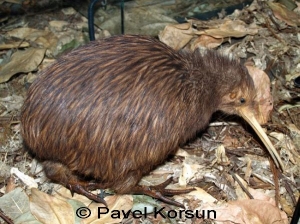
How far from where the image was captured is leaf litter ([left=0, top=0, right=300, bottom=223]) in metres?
2.92

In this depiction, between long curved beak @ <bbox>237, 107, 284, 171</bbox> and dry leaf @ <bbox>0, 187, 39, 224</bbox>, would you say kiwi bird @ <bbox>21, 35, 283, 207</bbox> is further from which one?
long curved beak @ <bbox>237, 107, 284, 171</bbox>

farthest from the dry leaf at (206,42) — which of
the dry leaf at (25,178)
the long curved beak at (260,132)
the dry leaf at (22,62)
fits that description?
the dry leaf at (25,178)

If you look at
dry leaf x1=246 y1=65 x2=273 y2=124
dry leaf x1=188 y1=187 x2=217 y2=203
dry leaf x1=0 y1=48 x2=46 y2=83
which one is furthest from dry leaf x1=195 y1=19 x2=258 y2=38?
dry leaf x1=188 y1=187 x2=217 y2=203

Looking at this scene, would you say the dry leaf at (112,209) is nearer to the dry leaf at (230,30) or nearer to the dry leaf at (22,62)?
the dry leaf at (22,62)

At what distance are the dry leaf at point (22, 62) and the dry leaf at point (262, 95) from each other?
150cm

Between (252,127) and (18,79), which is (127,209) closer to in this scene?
(252,127)

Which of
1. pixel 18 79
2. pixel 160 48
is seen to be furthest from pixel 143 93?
pixel 18 79

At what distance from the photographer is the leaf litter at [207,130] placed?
115 inches

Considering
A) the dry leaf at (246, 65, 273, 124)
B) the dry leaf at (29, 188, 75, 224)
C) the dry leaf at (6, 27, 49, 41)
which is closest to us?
the dry leaf at (29, 188, 75, 224)

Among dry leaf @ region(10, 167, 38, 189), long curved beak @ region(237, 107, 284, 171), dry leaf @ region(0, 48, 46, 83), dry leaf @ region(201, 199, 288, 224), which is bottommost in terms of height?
dry leaf @ region(201, 199, 288, 224)

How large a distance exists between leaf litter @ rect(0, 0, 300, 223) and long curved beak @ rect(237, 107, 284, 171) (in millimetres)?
84

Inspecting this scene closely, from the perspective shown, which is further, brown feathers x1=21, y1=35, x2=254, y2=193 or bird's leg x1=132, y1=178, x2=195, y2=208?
bird's leg x1=132, y1=178, x2=195, y2=208

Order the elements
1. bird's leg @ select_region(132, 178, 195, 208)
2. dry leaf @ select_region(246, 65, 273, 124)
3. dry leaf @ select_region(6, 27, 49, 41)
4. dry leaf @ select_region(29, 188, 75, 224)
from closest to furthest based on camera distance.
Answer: dry leaf @ select_region(29, 188, 75, 224) → bird's leg @ select_region(132, 178, 195, 208) → dry leaf @ select_region(246, 65, 273, 124) → dry leaf @ select_region(6, 27, 49, 41)

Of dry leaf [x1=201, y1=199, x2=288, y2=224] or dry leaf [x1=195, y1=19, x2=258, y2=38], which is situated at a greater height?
dry leaf [x1=195, y1=19, x2=258, y2=38]
